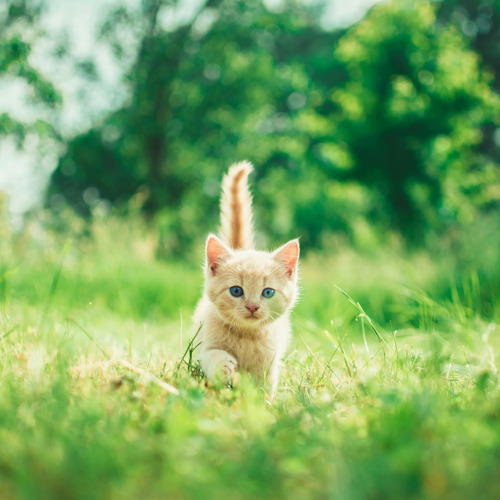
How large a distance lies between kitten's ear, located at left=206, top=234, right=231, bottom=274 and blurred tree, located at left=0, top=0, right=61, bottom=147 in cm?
183

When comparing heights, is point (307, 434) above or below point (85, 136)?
below

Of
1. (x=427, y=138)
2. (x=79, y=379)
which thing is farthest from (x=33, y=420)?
(x=427, y=138)

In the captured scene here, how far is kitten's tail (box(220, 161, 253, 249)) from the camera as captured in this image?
2281 millimetres

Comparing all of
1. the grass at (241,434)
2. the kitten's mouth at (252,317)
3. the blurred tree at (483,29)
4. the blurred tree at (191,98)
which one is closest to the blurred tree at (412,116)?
the blurred tree at (191,98)

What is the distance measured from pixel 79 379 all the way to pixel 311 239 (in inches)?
610

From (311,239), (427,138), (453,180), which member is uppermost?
(427,138)

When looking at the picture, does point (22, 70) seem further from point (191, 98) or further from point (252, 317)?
point (191, 98)

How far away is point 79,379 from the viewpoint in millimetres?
1345

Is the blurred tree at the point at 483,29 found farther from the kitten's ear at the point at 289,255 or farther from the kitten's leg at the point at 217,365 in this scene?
the kitten's leg at the point at 217,365

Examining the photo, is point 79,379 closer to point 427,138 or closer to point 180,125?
point 427,138

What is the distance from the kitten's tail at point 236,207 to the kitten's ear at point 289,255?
1.56 feet

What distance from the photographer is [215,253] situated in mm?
1906

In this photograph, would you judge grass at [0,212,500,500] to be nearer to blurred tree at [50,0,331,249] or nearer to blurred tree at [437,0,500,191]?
blurred tree at [50,0,331,249]

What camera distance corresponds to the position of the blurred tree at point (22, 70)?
9.25 feet
